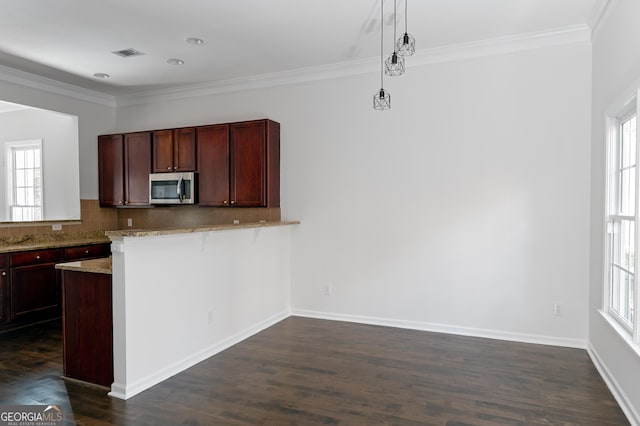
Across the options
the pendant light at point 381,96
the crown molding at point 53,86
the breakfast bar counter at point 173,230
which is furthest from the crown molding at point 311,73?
the breakfast bar counter at point 173,230

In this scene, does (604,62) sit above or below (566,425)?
above

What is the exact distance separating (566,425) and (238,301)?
2818mm

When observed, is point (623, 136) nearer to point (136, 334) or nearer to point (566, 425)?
point (566, 425)

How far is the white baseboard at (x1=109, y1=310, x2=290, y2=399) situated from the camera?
9.52ft

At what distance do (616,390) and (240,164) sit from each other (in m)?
4.05

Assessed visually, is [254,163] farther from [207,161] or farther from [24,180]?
[24,180]

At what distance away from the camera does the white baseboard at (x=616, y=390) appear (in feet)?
8.28

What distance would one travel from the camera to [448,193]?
4.32 meters

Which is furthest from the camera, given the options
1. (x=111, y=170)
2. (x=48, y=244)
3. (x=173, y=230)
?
(x=111, y=170)

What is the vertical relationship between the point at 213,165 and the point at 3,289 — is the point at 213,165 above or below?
above

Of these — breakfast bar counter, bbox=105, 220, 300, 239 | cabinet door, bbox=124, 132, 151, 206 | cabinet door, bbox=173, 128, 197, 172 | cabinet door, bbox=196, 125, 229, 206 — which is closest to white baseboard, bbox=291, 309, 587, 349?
breakfast bar counter, bbox=105, 220, 300, 239

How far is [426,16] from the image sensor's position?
359cm

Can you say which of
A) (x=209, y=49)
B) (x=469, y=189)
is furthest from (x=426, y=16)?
(x=209, y=49)

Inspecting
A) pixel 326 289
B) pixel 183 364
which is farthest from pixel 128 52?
pixel 326 289
